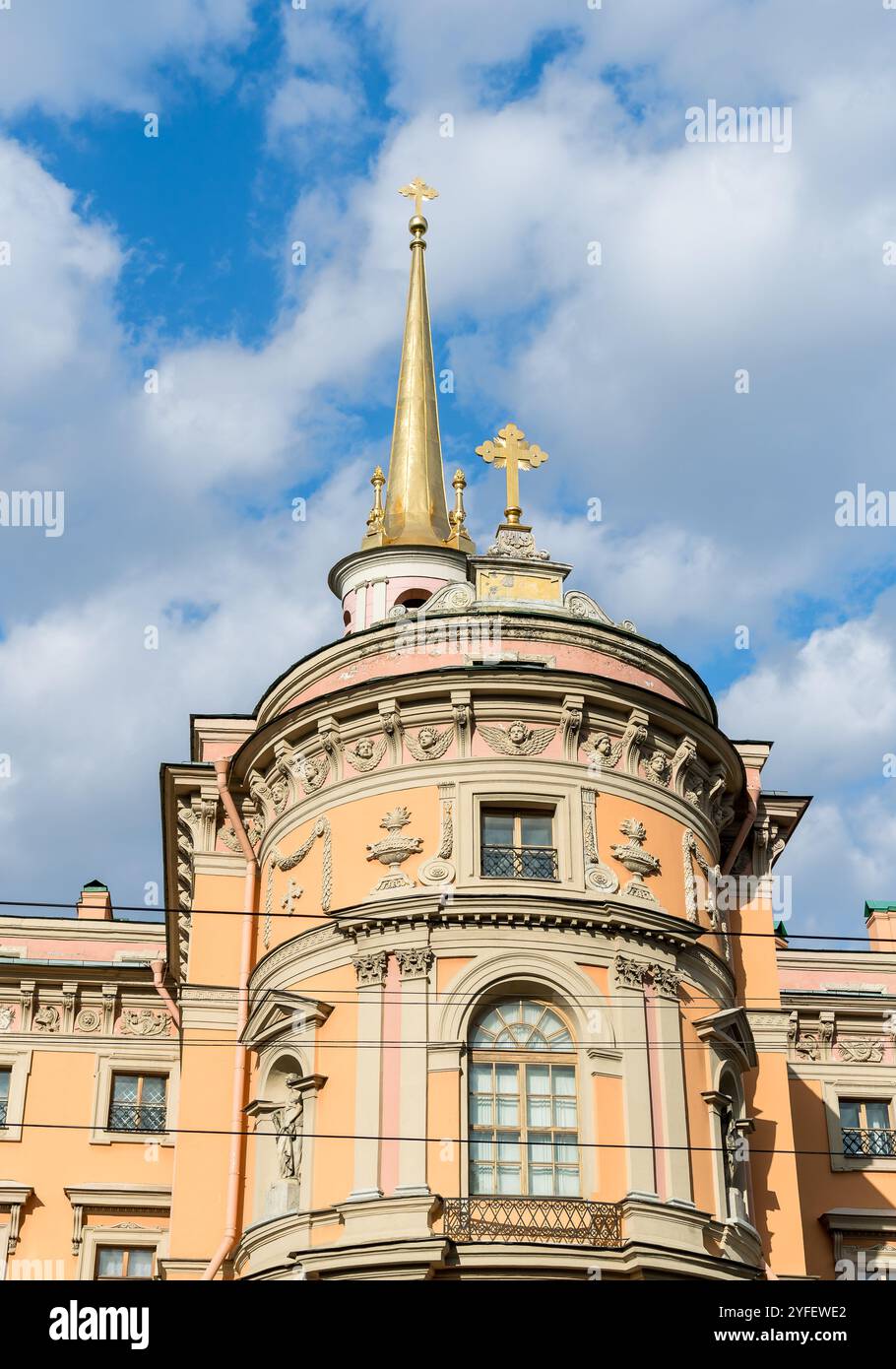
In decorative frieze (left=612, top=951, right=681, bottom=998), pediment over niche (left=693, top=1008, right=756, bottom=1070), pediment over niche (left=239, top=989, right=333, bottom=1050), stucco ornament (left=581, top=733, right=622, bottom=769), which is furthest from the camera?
stucco ornament (left=581, top=733, right=622, bottom=769)

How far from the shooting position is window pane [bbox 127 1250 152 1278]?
96.6ft

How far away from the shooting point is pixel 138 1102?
3122 centimetres

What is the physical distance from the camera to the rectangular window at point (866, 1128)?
30156 millimetres

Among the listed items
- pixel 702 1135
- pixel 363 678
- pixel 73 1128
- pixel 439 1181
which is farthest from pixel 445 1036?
pixel 73 1128

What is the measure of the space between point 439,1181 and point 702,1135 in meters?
3.62

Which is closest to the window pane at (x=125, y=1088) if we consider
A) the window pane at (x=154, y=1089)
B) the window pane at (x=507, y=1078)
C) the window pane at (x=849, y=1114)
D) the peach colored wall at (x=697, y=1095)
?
the window pane at (x=154, y=1089)

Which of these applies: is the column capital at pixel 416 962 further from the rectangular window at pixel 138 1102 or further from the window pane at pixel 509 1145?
the rectangular window at pixel 138 1102

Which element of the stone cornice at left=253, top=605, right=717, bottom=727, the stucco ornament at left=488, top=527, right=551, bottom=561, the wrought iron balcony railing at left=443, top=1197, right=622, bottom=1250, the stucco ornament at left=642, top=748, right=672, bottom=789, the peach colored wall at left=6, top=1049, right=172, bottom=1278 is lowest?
the wrought iron balcony railing at left=443, top=1197, right=622, bottom=1250

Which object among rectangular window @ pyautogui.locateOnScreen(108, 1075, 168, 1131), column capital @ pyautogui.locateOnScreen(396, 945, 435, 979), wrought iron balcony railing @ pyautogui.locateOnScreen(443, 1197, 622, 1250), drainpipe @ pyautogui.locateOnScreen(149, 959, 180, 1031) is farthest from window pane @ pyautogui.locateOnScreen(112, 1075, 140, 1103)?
wrought iron balcony railing @ pyautogui.locateOnScreen(443, 1197, 622, 1250)

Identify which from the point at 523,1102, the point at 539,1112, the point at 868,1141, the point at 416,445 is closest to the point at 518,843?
the point at 523,1102

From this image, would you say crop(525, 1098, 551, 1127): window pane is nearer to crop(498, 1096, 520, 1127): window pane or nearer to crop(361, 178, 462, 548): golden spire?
crop(498, 1096, 520, 1127): window pane

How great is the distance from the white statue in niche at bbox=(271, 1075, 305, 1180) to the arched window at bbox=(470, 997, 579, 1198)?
2414 millimetres

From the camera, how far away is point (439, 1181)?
2166 cm
